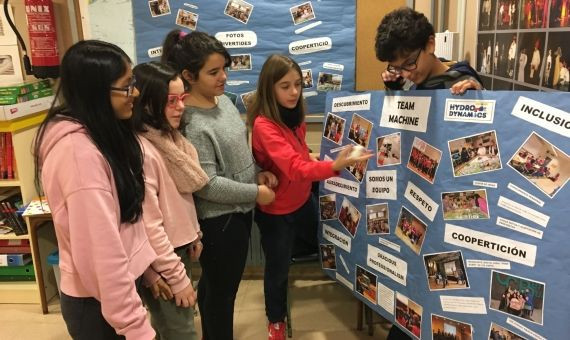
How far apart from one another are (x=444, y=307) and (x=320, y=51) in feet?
5.62

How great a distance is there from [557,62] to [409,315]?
1044 mm

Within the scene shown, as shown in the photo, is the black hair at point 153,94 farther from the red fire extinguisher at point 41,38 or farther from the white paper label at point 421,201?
the red fire extinguisher at point 41,38

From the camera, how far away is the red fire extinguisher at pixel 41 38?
8.86 feet

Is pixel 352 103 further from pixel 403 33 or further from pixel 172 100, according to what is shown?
pixel 172 100

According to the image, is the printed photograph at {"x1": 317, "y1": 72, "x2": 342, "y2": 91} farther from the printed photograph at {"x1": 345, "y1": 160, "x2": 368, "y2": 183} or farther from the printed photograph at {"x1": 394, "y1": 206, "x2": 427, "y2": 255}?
the printed photograph at {"x1": 394, "y1": 206, "x2": 427, "y2": 255}

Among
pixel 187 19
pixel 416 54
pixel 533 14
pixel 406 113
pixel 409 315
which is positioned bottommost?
pixel 409 315

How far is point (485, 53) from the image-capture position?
2.01 metres

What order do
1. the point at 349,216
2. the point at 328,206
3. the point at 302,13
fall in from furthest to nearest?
the point at 302,13 < the point at 328,206 < the point at 349,216

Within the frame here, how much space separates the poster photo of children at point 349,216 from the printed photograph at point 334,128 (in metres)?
0.28

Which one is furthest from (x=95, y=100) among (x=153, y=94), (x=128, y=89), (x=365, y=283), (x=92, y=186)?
(x=365, y=283)

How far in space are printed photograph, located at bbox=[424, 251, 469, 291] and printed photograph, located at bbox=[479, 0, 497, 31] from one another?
1029mm

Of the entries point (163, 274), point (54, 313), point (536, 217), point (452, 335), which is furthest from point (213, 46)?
point (54, 313)

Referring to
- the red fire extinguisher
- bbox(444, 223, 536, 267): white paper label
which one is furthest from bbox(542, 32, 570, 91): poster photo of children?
the red fire extinguisher

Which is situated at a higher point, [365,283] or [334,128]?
[334,128]
